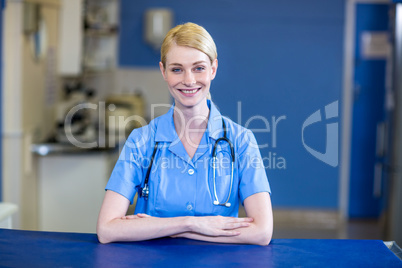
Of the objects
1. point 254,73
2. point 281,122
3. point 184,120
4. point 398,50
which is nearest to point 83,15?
point 254,73

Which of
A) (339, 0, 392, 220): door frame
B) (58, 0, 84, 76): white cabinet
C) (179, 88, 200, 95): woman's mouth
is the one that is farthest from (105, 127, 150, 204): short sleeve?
(339, 0, 392, 220): door frame

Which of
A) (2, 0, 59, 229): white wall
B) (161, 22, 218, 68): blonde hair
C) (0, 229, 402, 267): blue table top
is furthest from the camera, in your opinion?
(2, 0, 59, 229): white wall

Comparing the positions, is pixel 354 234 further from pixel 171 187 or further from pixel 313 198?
pixel 171 187

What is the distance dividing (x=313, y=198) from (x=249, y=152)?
11.8 ft

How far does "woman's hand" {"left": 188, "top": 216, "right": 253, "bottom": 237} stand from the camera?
68.7 inches

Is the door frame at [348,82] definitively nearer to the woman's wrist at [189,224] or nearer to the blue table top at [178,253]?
the blue table top at [178,253]

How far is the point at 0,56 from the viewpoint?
140 inches

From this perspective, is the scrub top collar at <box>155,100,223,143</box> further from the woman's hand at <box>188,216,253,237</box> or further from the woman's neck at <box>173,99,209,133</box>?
the woman's hand at <box>188,216,253,237</box>

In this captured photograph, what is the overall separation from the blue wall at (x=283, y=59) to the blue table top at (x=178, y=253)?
3533 mm

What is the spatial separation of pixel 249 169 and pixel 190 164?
21 centimetres

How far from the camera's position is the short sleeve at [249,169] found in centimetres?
190

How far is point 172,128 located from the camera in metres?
2.00

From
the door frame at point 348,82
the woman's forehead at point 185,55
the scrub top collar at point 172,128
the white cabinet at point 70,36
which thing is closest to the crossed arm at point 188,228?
the scrub top collar at point 172,128

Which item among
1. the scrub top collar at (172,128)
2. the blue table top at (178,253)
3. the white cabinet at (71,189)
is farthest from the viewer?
the white cabinet at (71,189)
